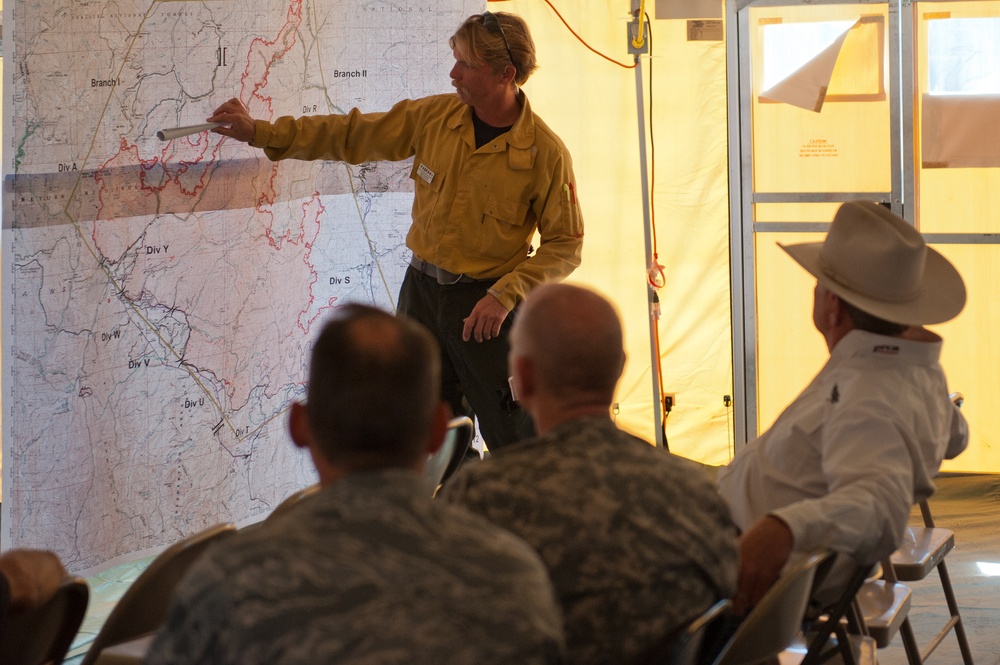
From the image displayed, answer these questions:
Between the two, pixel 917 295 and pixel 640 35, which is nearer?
pixel 917 295

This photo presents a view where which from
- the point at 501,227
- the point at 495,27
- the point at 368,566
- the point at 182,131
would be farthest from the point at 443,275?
the point at 368,566

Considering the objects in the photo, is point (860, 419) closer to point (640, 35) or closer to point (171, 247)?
point (171, 247)

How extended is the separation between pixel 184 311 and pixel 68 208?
0.51 meters

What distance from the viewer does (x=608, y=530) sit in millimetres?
1619

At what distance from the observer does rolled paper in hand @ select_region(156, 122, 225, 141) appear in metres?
3.36

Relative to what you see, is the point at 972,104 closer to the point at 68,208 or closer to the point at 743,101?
the point at 743,101

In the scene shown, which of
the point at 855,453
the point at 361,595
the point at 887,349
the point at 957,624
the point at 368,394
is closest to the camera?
the point at 361,595

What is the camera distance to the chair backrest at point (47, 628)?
1.54m

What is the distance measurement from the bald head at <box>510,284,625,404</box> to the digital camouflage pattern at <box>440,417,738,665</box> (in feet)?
0.37

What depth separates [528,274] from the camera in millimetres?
3688

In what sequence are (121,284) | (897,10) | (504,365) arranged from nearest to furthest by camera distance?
(121,284) → (504,365) → (897,10)

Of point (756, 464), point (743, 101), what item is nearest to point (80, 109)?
point (756, 464)

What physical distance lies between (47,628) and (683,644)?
2.97 ft

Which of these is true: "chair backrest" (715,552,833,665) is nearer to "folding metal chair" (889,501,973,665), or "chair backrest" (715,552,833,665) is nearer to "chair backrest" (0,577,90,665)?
"chair backrest" (0,577,90,665)
